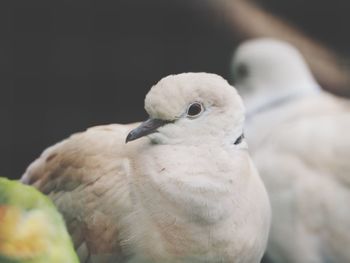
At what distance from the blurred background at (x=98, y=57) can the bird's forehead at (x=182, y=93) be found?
182cm

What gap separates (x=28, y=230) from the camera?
941 mm

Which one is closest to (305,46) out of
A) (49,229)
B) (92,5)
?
(92,5)

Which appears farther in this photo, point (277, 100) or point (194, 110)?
point (277, 100)

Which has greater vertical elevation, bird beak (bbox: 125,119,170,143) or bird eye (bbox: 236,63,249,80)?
bird beak (bbox: 125,119,170,143)

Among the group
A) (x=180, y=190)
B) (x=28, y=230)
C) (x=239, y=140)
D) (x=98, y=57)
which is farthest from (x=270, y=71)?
(x=28, y=230)

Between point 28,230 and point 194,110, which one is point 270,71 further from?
point 28,230

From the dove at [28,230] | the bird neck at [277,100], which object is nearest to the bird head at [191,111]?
the dove at [28,230]

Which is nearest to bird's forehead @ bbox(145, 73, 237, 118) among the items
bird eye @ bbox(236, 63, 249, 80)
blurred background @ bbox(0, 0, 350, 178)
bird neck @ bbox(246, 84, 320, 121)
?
bird neck @ bbox(246, 84, 320, 121)

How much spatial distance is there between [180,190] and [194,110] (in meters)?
0.14

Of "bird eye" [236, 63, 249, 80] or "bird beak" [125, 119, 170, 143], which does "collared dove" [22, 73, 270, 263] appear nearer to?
"bird beak" [125, 119, 170, 143]

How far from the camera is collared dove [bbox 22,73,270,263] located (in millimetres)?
1398

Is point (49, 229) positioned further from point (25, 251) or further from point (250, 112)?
point (250, 112)

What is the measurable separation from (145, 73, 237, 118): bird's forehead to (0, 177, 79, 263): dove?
405 mm

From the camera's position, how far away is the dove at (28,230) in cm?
90
